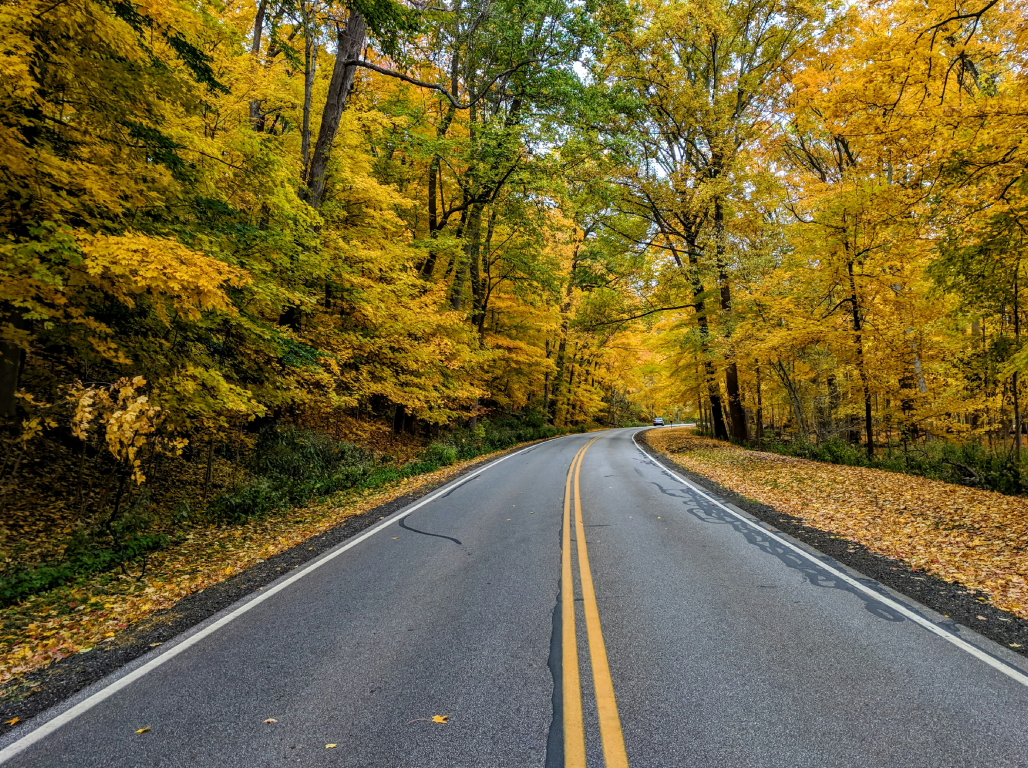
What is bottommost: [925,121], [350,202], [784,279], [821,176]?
[784,279]

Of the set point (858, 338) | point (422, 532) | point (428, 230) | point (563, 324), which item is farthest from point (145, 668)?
point (563, 324)

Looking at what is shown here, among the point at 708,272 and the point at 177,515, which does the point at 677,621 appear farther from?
the point at 708,272

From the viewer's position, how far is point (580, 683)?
298 cm

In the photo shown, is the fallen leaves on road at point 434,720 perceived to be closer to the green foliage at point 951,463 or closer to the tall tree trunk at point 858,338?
the green foliage at point 951,463

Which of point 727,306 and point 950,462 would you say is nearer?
point 950,462

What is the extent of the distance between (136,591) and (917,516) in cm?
1121

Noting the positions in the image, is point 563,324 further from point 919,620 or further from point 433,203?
point 919,620

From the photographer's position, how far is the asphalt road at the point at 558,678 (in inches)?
95.4

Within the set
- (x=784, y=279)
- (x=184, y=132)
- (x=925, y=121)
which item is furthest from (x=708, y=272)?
(x=184, y=132)

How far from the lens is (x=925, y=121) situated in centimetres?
696

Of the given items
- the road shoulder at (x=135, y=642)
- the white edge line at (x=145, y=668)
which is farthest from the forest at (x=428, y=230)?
the white edge line at (x=145, y=668)

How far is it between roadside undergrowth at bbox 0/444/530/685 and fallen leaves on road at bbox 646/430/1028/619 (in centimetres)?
834

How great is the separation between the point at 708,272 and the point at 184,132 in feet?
50.6

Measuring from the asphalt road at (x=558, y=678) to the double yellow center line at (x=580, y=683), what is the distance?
0.05 ft
